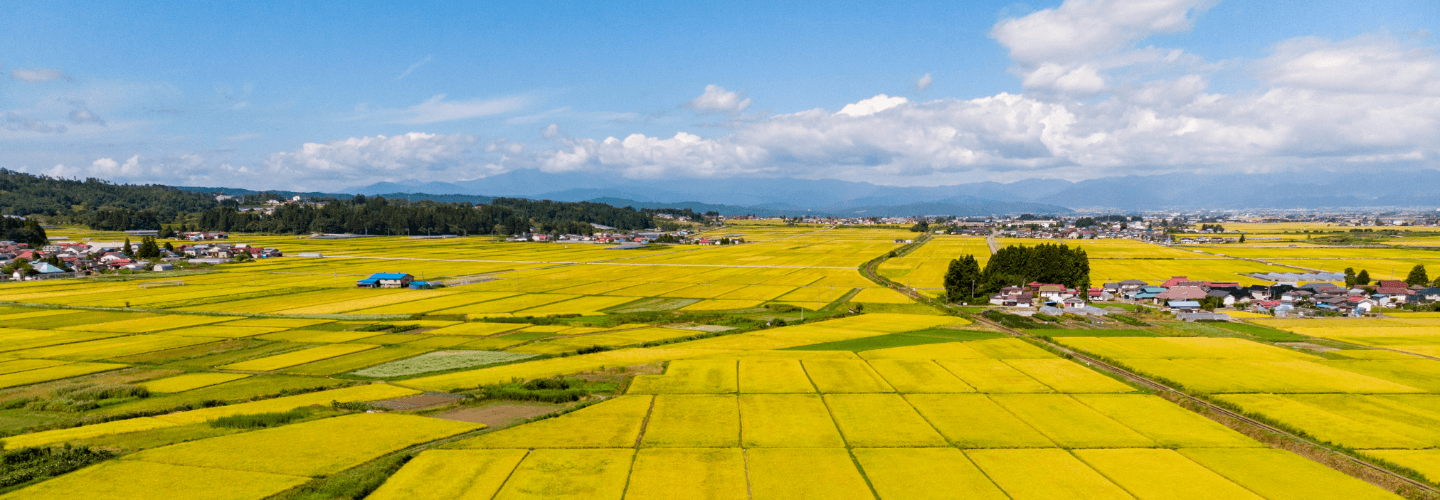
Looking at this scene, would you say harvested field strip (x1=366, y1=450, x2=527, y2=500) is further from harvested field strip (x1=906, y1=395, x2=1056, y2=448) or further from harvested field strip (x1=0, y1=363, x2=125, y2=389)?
harvested field strip (x1=0, y1=363, x2=125, y2=389)

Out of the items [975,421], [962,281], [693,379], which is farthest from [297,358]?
[962,281]

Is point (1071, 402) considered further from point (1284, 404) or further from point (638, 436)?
point (638, 436)

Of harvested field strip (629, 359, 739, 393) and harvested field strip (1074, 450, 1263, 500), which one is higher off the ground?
harvested field strip (1074, 450, 1263, 500)

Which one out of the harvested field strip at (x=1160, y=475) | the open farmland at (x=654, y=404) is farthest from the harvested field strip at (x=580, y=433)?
the harvested field strip at (x=1160, y=475)

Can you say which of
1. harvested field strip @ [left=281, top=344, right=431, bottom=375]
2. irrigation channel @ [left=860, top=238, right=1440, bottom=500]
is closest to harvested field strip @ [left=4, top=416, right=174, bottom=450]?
harvested field strip @ [left=281, top=344, right=431, bottom=375]

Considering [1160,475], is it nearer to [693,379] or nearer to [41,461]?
[693,379]

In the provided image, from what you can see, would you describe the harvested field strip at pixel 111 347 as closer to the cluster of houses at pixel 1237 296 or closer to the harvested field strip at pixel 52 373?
the harvested field strip at pixel 52 373
